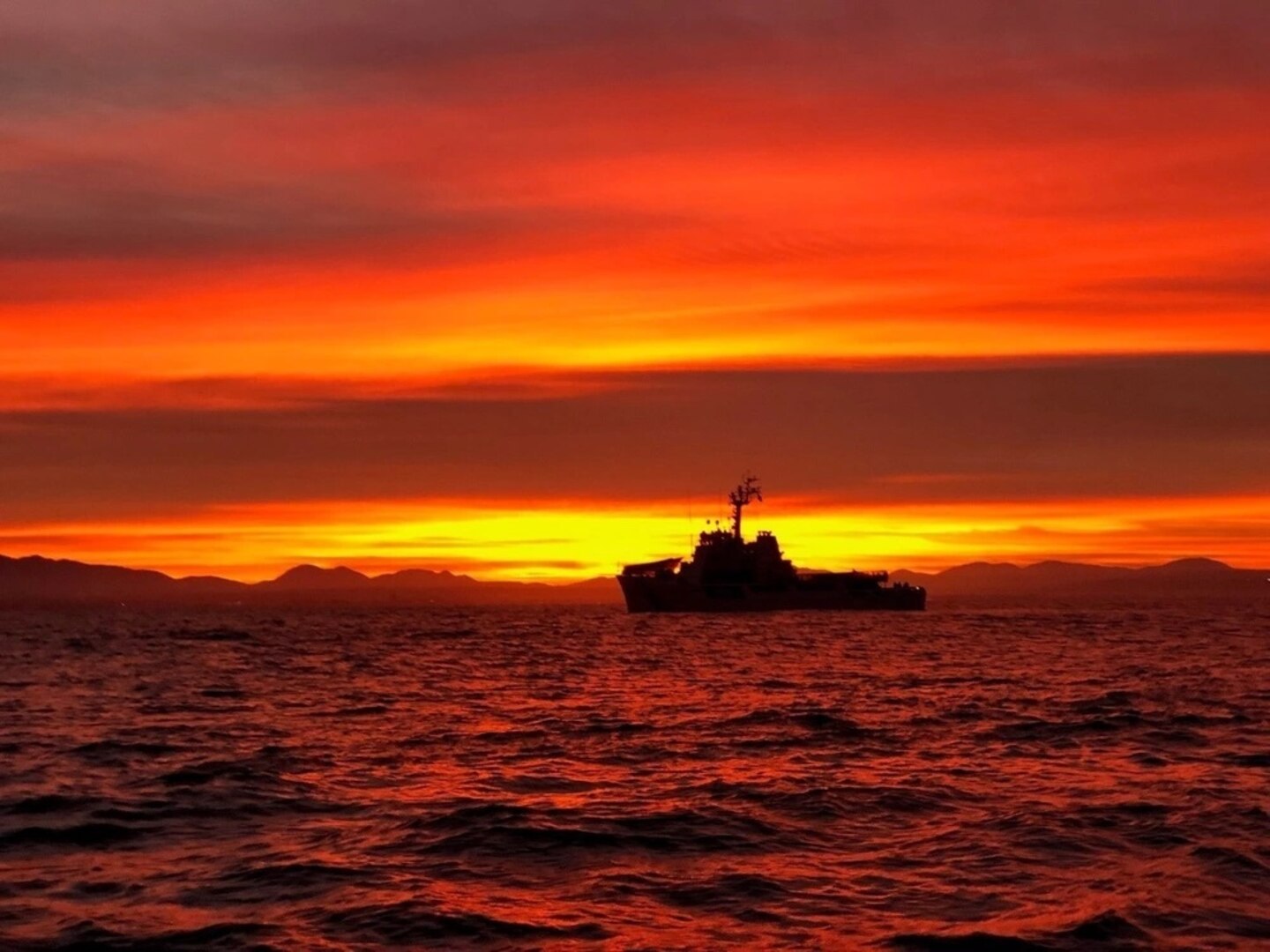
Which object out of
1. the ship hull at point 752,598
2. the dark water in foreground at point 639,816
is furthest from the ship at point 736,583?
the dark water in foreground at point 639,816

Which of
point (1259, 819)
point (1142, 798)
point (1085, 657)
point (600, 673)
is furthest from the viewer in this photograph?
point (1085, 657)

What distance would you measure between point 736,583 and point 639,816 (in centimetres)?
13212

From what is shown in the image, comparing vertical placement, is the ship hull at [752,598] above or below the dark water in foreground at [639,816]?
above

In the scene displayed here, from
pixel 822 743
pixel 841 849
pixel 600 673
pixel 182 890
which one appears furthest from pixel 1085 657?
pixel 182 890

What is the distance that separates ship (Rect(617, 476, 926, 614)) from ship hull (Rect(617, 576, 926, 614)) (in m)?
0.09

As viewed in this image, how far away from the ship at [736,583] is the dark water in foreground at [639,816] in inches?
3965

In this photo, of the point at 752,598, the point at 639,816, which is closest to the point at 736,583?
the point at 752,598

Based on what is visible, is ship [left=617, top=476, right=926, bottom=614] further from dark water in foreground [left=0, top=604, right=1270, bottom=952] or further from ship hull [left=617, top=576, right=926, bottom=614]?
dark water in foreground [left=0, top=604, right=1270, bottom=952]

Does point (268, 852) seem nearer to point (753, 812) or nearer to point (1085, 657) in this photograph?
point (753, 812)

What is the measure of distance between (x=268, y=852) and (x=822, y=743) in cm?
1596

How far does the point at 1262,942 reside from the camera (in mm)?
15148

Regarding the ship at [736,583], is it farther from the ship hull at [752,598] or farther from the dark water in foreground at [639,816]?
the dark water in foreground at [639,816]

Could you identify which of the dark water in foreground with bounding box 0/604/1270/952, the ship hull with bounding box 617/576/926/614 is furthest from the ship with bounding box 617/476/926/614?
the dark water in foreground with bounding box 0/604/1270/952

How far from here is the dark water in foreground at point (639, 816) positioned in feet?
52.9
